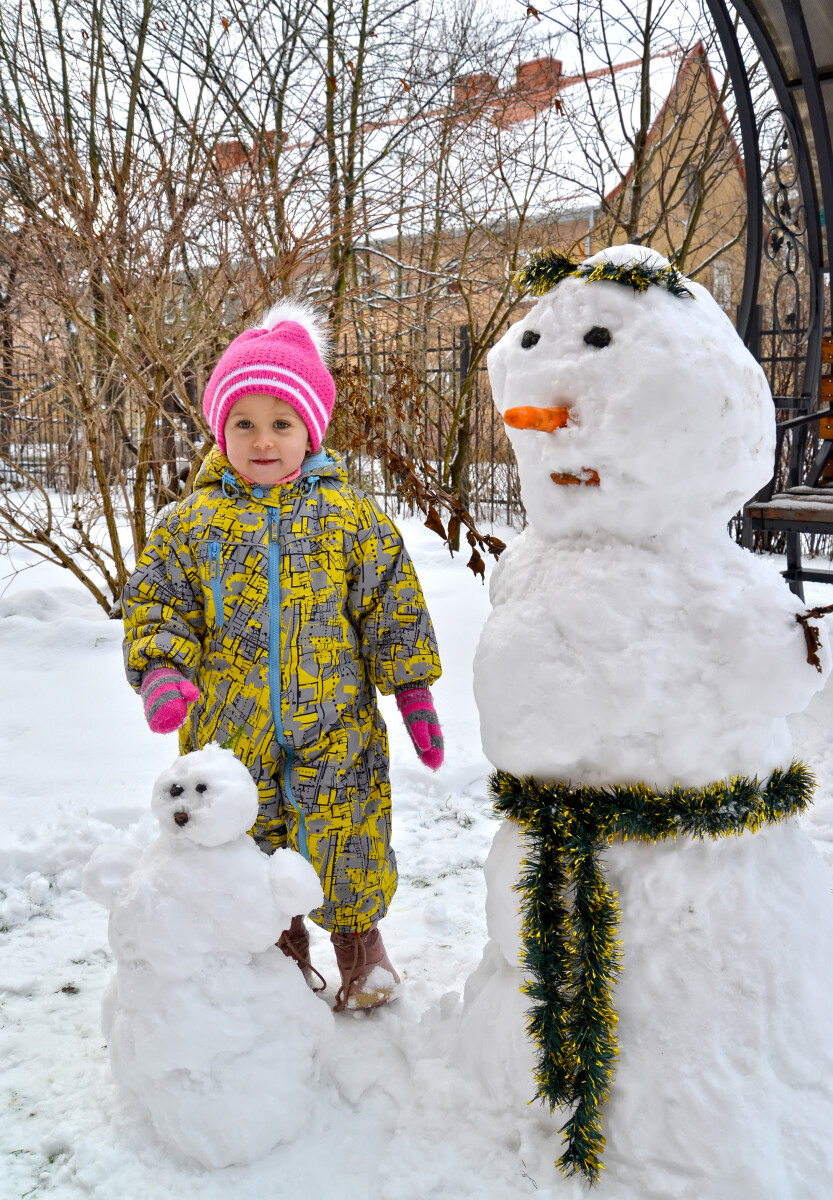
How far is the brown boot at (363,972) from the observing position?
1848mm

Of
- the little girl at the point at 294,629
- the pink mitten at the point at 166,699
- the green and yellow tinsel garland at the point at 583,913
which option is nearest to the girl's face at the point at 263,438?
the little girl at the point at 294,629

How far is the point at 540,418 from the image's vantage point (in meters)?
1.38

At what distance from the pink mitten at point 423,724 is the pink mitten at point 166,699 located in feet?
1.46

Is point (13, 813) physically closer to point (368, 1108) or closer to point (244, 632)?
point (244, 632)

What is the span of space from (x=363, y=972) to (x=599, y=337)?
4.68 feet

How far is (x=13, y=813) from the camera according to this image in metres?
2.65

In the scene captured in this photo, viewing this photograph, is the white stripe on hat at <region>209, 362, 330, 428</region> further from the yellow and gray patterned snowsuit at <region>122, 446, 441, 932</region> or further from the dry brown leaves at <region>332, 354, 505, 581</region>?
the dry brown leaves at <region>332, 354, 505, 581</region>

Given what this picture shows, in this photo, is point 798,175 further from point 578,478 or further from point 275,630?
point 275,630

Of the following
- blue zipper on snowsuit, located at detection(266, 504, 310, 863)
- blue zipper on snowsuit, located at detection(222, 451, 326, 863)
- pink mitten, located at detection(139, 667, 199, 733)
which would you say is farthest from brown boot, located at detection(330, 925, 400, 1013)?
pink mitten, located at detection(139, 667, 199, 733)

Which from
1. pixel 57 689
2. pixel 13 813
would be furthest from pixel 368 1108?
pixel 57 689

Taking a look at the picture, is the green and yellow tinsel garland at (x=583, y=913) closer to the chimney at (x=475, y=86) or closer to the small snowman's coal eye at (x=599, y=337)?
the small snowman's coal eye at (x=599, y=337)

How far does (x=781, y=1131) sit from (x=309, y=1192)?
0.76 metres

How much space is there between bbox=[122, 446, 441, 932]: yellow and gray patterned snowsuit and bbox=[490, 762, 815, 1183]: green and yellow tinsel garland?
0.53 metres

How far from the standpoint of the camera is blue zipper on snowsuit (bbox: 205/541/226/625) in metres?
1.76
